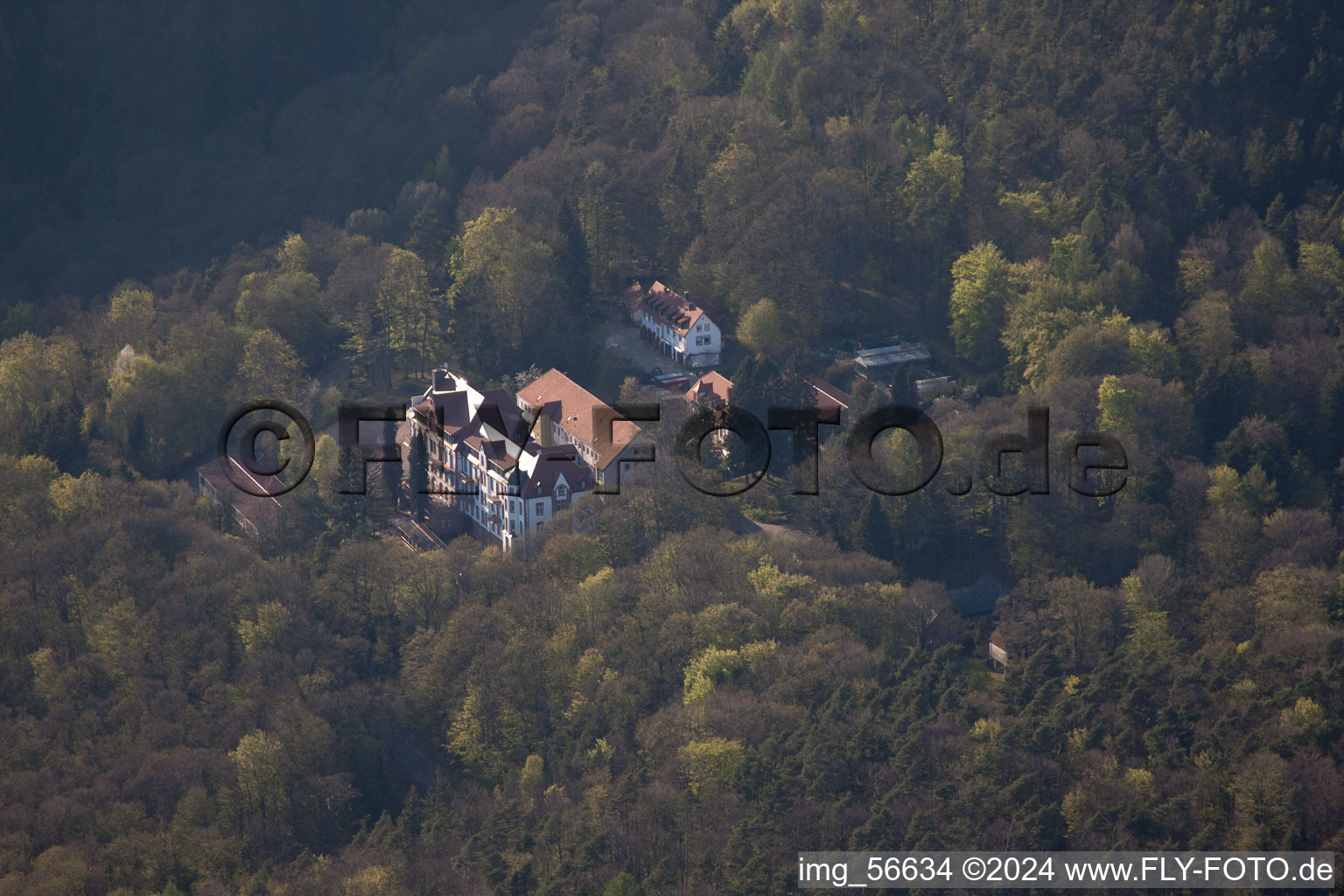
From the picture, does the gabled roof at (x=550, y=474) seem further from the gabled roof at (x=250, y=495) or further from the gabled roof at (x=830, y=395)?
the gabled roof at (x=830, y=395)

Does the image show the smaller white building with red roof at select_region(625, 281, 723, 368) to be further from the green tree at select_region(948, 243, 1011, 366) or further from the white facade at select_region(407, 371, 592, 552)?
the green tree at select_region(948, 243, 1011, 366)

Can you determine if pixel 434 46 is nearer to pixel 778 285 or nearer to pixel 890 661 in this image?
Result: pixel 778 285

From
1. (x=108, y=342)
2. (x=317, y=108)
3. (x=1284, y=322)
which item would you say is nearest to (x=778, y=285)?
(x=1284, y=322)

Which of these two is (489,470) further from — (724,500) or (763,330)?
(763,330)

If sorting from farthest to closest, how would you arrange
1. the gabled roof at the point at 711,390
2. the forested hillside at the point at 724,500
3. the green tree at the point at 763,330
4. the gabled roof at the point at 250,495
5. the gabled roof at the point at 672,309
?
1. the gabled roof at the point at 672,309
2. the green tree at the point at 763,330
3. the gabled roof at the point at 711,390
4. the gabled roof at the point at 250,495
5. the forested hillside at the point at 724,500

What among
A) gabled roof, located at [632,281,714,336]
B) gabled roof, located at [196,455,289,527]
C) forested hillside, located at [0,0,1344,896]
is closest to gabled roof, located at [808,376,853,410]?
forested hillside, located at [0,0,1344,896]

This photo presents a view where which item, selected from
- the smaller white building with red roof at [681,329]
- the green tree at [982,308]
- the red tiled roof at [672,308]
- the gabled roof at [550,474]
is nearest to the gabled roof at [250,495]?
the gabled roof at [550,474]

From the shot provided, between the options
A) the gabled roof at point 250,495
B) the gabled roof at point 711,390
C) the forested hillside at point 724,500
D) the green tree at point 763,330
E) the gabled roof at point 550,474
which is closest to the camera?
the forested hillside at point 724,500
